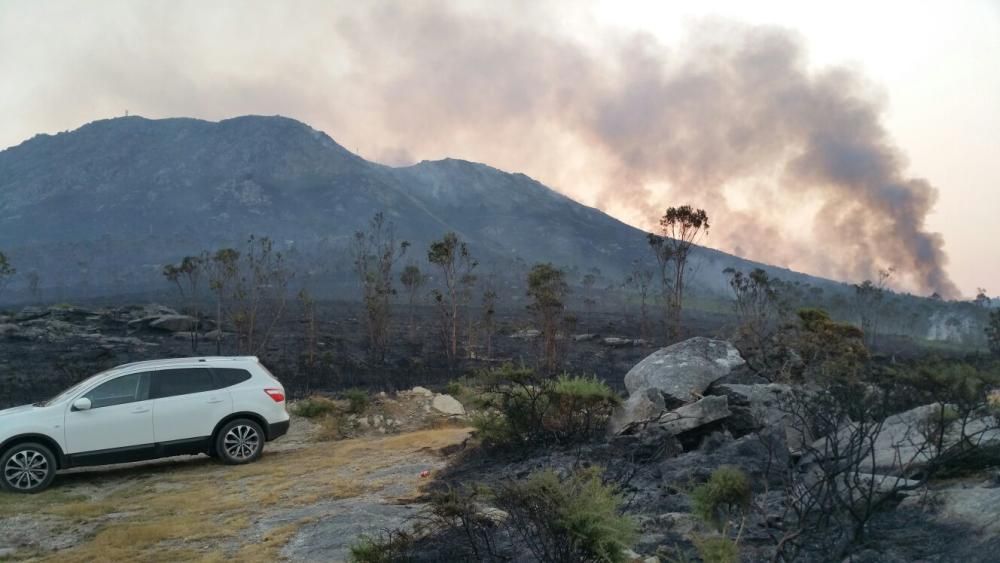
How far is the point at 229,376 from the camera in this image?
11031 millimetres

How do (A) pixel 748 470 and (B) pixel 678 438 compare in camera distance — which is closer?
(A) pixel 748 470

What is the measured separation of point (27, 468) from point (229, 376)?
297cm

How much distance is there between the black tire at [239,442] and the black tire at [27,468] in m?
2.29

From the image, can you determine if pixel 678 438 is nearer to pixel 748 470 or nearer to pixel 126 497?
pixel 748 470

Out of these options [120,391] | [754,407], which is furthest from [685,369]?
[120,391]

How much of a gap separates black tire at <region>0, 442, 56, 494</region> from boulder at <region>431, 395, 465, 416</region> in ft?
31.5

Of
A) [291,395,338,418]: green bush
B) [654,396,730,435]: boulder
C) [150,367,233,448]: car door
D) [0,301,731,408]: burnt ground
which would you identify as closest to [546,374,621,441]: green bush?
[654,396,730,435]: boulder

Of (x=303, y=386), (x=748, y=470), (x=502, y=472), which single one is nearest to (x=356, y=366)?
(x=303, y=386)

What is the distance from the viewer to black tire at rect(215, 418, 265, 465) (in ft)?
35.1

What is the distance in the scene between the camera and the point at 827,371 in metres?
12.9

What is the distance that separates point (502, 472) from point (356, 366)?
2207cm

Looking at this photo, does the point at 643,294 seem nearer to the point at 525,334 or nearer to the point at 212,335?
the point at 525,334

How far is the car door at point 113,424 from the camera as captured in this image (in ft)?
31.6

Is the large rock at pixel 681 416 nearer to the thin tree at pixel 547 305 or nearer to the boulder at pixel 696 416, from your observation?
the boulder at pixel 696 416
